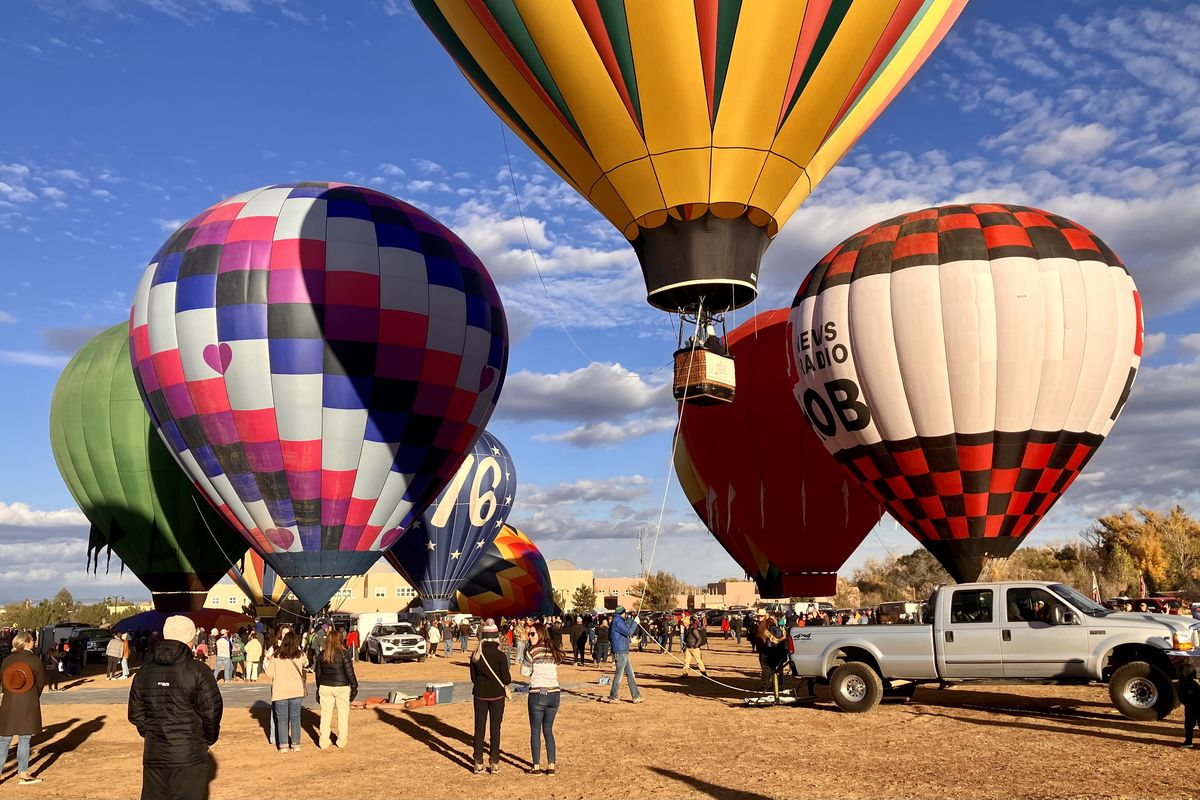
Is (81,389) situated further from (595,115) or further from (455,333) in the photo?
(595,115)

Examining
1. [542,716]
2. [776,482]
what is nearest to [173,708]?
[542,716]

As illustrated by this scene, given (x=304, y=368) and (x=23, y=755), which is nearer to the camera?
(x=23, y=755)

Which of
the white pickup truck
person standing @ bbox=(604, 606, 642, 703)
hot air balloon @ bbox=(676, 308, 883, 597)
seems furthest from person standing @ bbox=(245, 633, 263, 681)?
hot air balloon @ bbox=(676, 308, 883, 597)

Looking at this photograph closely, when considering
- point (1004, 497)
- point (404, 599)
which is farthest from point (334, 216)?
point (404, 599)

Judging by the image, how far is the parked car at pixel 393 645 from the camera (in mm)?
28891

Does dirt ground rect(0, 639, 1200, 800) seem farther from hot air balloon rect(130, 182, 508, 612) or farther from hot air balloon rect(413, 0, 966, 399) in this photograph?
hot air balloon rect(130, 182, 508, 612)

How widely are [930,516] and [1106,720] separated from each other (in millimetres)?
8585

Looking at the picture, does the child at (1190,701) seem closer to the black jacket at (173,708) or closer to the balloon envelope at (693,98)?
the balloon envelope at (693,98)

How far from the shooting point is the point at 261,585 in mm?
50438

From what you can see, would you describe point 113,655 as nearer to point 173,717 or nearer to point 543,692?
point 543,692

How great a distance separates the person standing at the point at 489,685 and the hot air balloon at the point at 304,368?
43.1 ft

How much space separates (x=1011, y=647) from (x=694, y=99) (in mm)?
9929

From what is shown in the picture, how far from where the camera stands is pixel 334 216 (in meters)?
23.5

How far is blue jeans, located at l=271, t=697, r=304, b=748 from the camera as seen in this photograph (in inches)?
472
